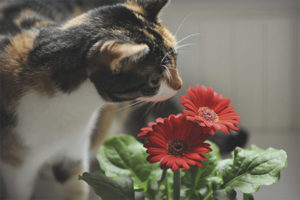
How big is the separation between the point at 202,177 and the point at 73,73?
377 mm

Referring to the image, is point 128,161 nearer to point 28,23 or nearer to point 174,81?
point 174,81

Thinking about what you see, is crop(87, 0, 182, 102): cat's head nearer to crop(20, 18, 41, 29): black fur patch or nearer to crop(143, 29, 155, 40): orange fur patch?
crop(143, 29, 155, 40): orange fur patch

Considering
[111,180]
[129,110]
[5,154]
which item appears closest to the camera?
[111,180]

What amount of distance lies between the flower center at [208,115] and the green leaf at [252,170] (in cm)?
12

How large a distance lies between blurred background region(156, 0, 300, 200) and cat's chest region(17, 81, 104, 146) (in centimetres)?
50

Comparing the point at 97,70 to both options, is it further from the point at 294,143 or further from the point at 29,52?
the point at 294,143

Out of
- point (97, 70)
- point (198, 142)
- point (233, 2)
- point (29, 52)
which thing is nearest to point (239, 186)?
point (198, 142)

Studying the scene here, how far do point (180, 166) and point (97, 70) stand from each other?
0.27 metres

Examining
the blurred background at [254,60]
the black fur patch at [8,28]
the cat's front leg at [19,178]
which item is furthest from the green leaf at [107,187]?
the blurred background at [254,60]

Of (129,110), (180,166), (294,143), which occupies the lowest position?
(294,143)

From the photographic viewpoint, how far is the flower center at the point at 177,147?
0.68 meters

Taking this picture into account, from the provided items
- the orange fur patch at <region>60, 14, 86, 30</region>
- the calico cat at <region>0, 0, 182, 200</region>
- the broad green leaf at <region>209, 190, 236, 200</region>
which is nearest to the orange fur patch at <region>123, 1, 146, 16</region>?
the calico cat at <region>0, 0, 182, 200</region>

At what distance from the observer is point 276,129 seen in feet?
4.60

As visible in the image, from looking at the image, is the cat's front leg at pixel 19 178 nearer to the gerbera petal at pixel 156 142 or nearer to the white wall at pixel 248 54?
the gerbera petal at pixel 156 142
